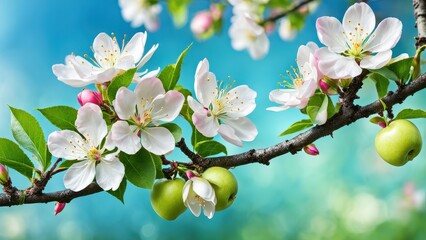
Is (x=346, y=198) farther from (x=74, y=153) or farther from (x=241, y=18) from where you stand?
(x=74, y=153)

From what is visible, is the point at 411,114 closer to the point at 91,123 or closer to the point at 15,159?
the point at 91,123

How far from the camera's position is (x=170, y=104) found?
77 cm

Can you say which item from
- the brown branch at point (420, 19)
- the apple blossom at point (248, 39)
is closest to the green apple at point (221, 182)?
the brown branch at point (420, 19)

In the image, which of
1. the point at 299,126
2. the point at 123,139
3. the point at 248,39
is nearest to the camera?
the point at 123,139

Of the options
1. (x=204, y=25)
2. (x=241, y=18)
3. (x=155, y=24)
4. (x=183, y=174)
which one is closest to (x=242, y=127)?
(x=183, y=174)

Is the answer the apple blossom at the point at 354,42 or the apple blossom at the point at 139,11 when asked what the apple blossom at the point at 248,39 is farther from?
the apple blossom at the point at 354,42

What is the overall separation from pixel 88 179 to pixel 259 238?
6.43 ft

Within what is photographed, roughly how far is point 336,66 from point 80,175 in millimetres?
360

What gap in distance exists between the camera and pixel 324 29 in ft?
2.61

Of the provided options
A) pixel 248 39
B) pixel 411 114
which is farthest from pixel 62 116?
pixel 248 39

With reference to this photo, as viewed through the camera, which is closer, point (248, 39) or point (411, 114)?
point (411, 114)

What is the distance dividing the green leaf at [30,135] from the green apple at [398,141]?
45 cm

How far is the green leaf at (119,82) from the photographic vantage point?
2.41ft

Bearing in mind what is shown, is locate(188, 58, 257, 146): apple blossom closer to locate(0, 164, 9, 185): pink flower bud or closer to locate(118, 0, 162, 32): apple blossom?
locate(0, 164, 9, 185): pink flower bud
